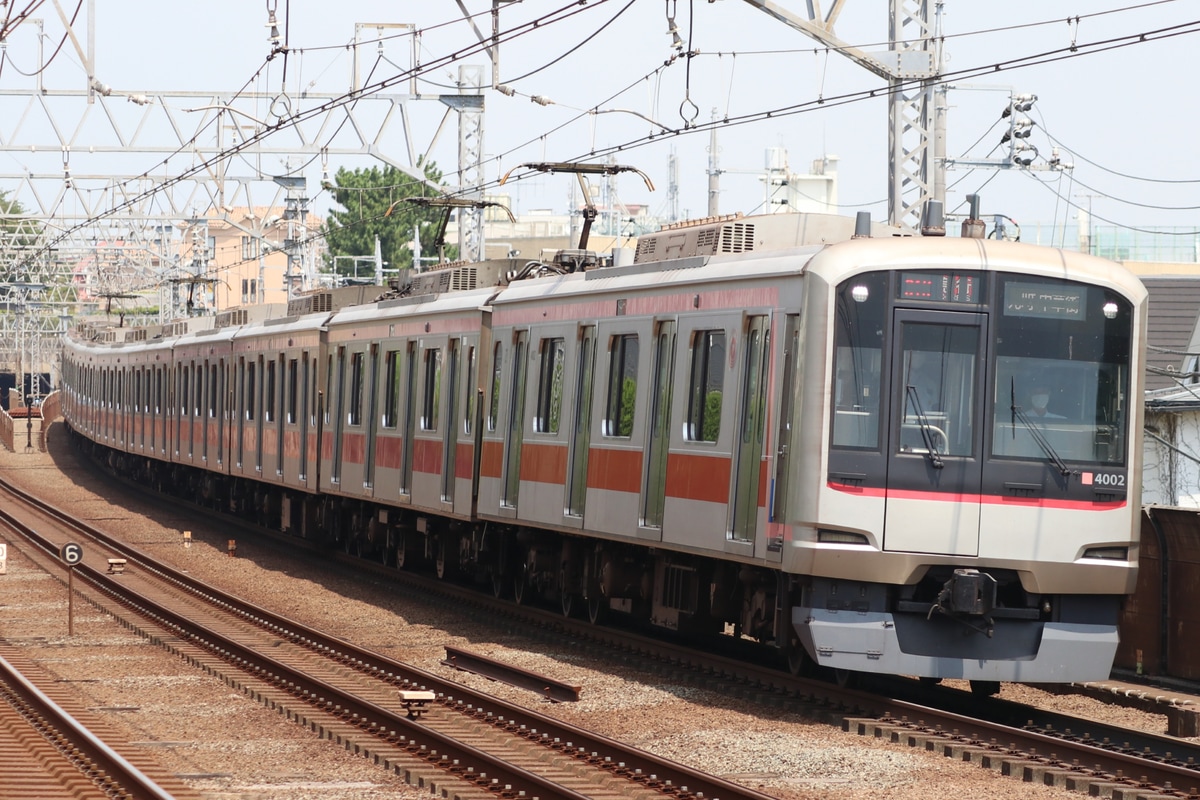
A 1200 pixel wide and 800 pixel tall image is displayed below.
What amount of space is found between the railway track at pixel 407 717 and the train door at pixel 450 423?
235 cm

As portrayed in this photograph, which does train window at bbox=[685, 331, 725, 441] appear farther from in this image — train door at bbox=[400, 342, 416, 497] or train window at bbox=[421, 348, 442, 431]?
train door at bbox=[400, 342, 416, 497]

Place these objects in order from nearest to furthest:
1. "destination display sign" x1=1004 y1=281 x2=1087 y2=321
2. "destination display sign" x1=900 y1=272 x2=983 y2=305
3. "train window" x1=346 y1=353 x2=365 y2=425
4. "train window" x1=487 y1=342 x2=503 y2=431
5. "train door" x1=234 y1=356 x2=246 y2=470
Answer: "destination display sign" x1=900 y1=272 x2=983 y2=305
"destination display sign" x1=1004 y1=281 x2=1087 y2=321
"train window" x1=487 y1=342 x2=503 y2=431
"train window" x1=346 y1=353 x2=365 y2=425
"train door" x1=234 y1=356 x2=246 y2=470

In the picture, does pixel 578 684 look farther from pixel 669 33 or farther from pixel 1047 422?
pixel 669 33

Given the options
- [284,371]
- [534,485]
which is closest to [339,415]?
[284,371]

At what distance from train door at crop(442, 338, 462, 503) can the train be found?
54 cm

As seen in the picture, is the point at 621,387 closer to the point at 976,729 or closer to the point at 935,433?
the point at 935,433

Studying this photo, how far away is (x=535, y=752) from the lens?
10516mm

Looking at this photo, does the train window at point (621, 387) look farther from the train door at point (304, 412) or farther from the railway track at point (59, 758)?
the train door at point (304, 412)

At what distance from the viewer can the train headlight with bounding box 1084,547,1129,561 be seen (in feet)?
38.3

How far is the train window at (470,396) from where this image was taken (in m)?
18.1

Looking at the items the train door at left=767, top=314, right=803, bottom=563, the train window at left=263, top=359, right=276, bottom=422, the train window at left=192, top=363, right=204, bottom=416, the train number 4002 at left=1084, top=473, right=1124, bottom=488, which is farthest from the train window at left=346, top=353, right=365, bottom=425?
the train number 4002 at left=1084, top=473, right=1124, bottom=488

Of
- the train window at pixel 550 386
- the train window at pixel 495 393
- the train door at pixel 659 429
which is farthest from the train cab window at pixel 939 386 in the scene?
the train window at pixel 495 393

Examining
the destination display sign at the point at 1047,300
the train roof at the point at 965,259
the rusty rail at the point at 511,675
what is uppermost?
the train roof at the point at 965,259

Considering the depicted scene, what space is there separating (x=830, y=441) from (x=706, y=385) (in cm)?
193
